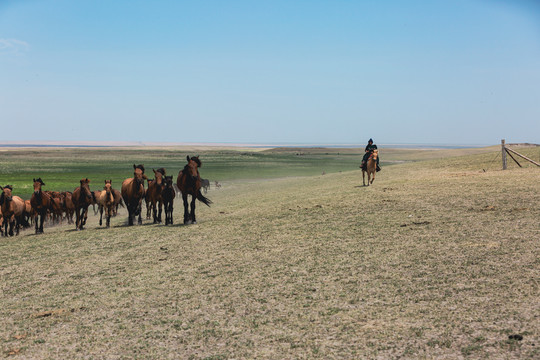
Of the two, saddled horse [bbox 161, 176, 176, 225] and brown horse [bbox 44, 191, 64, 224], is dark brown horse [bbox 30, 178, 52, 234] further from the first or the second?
saddled horse [bbox 161, 176, 176, 225]

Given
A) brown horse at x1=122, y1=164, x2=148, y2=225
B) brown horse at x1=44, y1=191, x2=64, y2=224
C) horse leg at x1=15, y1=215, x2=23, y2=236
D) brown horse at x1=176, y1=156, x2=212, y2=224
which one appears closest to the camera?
brown horse at x1=176, y1=156, x2=212, y2=224

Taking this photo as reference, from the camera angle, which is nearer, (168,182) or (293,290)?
(293,290)

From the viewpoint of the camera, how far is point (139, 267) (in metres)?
11.5

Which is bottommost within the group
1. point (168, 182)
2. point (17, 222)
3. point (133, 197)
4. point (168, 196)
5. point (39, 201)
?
point (17, 222)

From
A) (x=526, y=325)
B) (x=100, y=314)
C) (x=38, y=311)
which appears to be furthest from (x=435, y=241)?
(x=38, y=311)

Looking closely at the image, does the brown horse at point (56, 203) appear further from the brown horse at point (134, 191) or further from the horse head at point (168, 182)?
the horse head at point (168, 182)

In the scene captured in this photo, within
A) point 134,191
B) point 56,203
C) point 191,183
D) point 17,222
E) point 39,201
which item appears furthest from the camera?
point 56,203

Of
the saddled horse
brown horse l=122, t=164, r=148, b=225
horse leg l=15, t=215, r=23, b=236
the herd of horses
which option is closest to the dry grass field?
the herd of horses

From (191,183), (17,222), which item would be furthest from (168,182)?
(17,222)

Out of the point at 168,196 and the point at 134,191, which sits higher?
the point at 134,191

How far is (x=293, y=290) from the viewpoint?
900 cm

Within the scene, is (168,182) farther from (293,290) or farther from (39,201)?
(293,290)

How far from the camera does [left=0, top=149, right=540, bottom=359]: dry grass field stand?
21.9 feet

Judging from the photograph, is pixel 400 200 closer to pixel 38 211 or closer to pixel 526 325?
pixel 526 325
